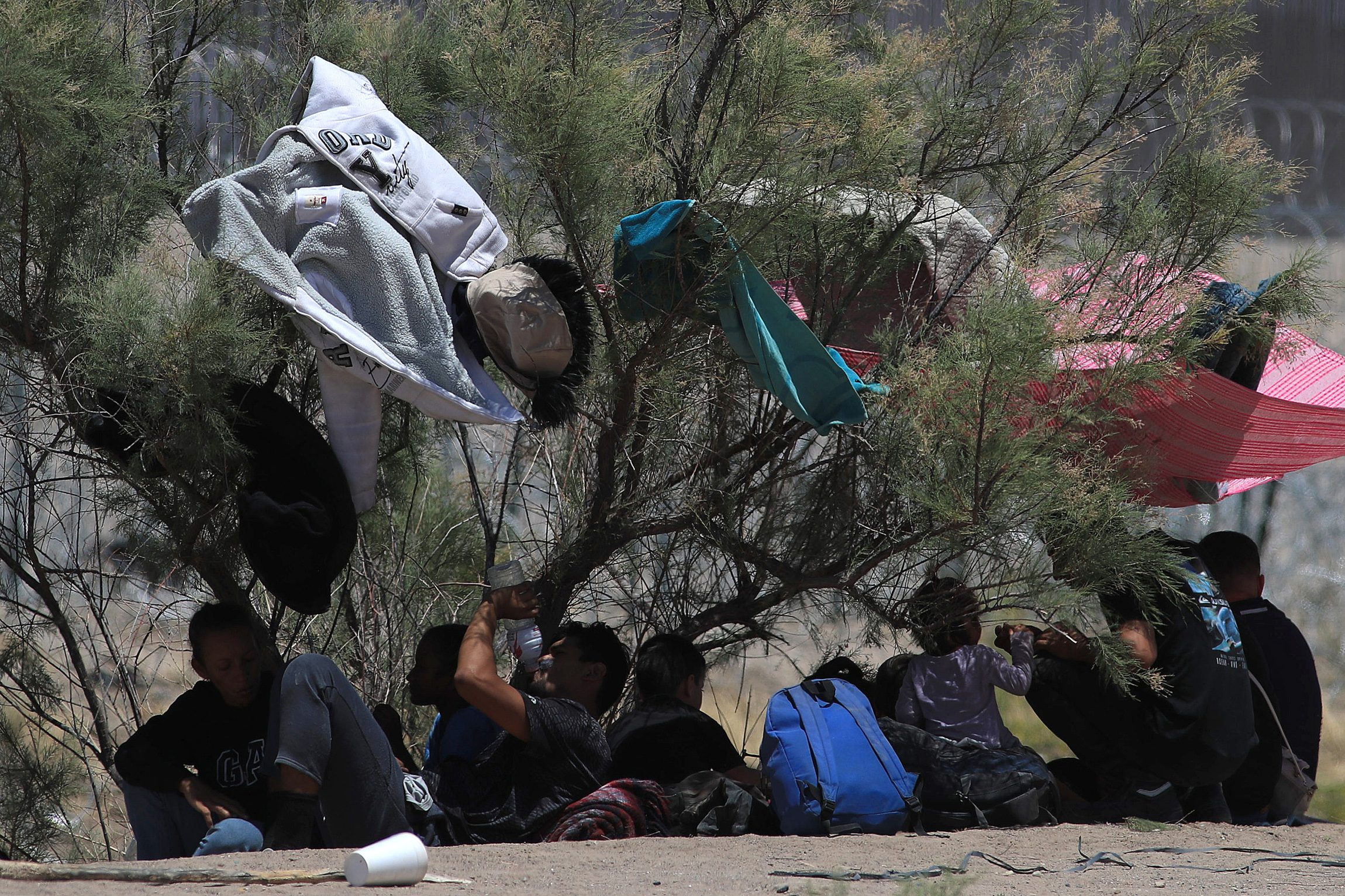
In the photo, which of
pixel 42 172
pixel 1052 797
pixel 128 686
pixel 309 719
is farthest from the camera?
pixel 128 686

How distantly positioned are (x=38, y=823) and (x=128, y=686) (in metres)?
0.60

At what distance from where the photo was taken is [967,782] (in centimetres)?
332

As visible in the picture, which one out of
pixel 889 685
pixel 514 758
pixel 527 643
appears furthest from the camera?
pixel 889 685

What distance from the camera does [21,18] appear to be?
2.75m

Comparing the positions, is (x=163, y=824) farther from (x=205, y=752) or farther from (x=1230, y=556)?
(x=1230, y=556)

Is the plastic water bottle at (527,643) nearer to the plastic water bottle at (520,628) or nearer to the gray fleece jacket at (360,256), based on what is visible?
the plastic water bottle at (520,628)

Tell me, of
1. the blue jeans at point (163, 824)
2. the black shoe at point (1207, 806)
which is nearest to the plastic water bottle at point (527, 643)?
the blue jeans at point (163, 824)

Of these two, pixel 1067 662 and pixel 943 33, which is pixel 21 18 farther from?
pixel 1067 662

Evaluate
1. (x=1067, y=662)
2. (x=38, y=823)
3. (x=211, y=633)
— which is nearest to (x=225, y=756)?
(x=211, y=633)

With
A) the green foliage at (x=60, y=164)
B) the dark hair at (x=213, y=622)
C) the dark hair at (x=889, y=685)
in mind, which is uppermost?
the green foliage at (x=60, y=164)

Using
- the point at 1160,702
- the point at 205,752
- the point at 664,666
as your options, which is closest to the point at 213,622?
the point at 205,752

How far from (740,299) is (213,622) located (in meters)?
1.45

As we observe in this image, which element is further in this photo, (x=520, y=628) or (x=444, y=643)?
(x=444, y=643)

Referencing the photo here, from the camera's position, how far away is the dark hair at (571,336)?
9.44ft
